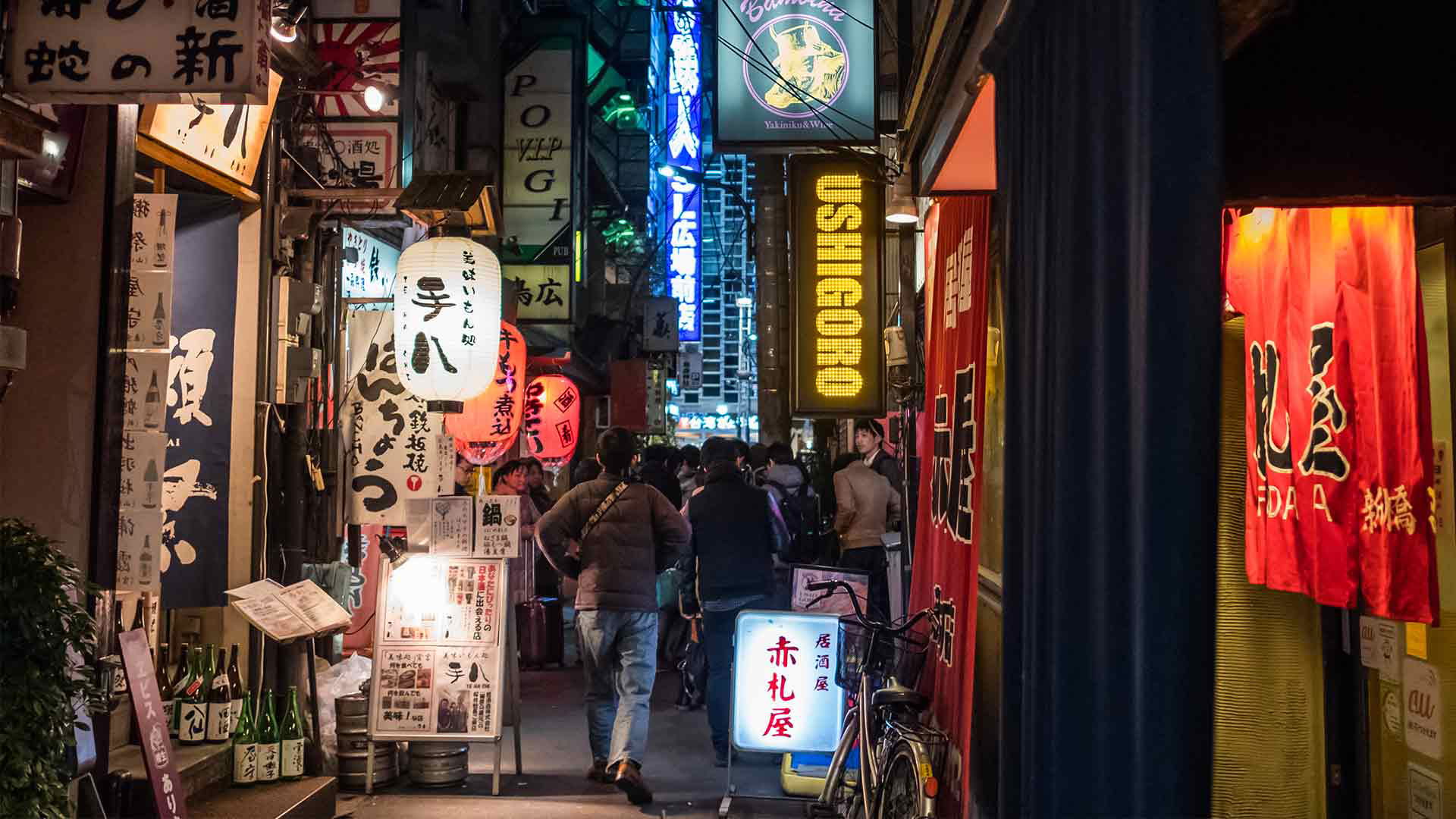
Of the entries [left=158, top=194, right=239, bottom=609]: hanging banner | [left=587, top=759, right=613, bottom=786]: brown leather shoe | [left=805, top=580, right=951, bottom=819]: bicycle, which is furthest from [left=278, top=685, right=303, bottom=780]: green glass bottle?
[left=805, top=580, right=951, bottom=819]: bicycle

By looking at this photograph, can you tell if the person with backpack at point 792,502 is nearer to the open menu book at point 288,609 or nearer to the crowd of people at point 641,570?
the crowd of people at point 641,570

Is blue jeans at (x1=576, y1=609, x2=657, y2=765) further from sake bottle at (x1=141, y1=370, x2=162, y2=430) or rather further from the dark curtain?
the dark curtain

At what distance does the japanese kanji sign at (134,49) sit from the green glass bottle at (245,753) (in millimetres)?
4981

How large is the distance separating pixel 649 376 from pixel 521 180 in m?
12.2

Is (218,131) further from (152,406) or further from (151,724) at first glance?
(151,724)

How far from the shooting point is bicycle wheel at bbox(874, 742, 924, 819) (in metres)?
6.18

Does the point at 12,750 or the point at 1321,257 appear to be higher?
the point at 1321,257

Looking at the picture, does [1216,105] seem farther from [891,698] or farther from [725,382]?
[725,382]

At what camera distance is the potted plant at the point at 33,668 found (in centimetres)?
457

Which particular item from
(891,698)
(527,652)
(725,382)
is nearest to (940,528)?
(891,698)

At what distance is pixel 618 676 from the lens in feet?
32.6

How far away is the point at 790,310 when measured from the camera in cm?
1295

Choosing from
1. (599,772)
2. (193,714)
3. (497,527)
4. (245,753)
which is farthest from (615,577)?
(193,714)

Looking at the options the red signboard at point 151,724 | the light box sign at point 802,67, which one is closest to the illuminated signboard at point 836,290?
the light box sign at point 802,67
